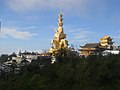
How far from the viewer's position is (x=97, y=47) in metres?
45.5

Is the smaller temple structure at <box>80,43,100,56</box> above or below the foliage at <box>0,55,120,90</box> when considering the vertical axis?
above

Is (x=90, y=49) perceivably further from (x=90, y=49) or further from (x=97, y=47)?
(x=97, y=47)

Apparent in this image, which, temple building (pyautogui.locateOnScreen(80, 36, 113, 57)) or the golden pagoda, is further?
the golden pagoda

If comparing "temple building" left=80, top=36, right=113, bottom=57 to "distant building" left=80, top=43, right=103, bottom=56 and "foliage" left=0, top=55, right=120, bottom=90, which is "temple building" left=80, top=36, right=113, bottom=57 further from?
"foliage" left=0, top=55, right=120, bottom=90

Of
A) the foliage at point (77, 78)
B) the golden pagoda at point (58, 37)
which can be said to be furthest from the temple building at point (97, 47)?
the foliage at point (77, 78)

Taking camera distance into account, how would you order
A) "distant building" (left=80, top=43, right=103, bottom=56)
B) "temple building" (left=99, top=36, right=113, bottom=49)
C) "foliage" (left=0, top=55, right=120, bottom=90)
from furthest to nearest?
"temple building" (left=99, top=36, right=113, bottom=49), "distant building" (left=80, top=43, right=103, bottom=56), "foliage" (left=0, top=55, right=120, bottom=90)

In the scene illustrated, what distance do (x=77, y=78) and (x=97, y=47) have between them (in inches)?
828

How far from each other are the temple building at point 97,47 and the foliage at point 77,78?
54.1 feet

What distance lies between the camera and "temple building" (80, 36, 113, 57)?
45.4 meters

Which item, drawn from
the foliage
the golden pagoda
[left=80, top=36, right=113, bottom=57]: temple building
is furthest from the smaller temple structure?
the foliage

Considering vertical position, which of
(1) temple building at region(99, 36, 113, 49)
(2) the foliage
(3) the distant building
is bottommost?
(2) the foliage

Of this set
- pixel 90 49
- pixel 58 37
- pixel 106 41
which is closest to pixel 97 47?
pixel 90 49

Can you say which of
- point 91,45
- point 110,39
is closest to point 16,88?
point 91,45

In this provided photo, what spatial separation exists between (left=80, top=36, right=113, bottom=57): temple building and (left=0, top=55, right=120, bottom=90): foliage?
16.5 metres
